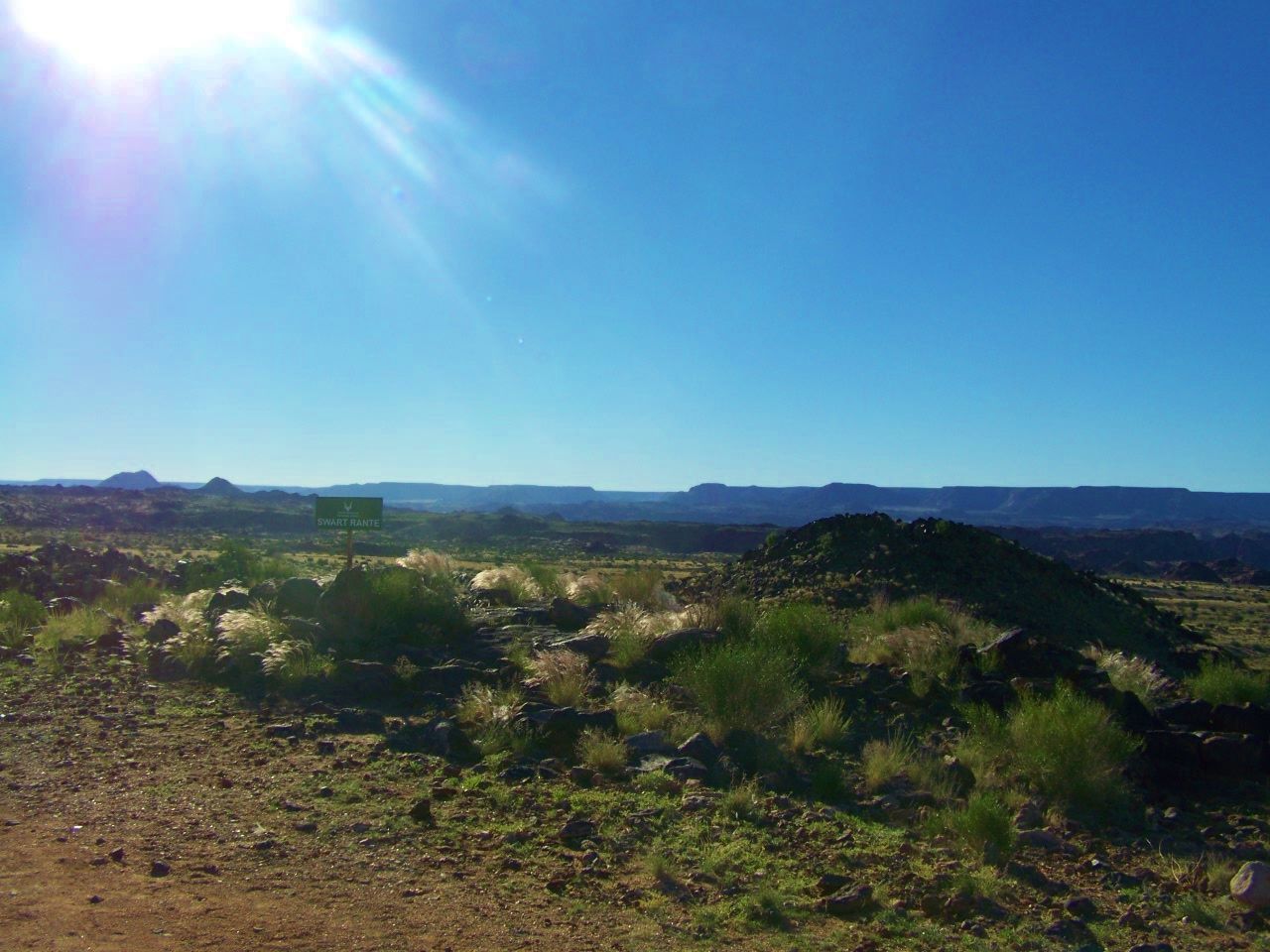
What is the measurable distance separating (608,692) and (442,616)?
5.20 m

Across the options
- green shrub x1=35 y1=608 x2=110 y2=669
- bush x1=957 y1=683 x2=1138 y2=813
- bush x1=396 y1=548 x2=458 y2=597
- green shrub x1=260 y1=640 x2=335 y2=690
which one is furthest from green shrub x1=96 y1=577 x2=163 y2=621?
bush x1=957 y1=683 x2=1138 y2=813

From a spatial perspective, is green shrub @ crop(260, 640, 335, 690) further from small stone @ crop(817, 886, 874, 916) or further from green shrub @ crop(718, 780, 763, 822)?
small stone @ crop(817, 886, 874, 916)

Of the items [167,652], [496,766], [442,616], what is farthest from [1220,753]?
[167,652]

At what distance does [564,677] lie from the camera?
1352cm

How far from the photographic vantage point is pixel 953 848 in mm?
8539

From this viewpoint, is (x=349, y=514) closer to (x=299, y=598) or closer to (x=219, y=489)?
(x=299, y=598)

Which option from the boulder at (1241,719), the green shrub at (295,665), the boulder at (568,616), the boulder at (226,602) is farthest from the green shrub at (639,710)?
the boulder at (226,602)

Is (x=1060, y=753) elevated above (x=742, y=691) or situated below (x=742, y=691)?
below

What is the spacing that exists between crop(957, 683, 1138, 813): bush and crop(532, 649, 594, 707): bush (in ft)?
15.0

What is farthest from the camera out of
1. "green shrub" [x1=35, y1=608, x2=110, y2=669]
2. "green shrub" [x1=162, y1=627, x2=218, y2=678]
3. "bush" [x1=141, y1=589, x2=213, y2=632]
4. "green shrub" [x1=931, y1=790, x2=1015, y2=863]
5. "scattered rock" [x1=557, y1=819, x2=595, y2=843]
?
"bush" [x1=141, y1=589, x2=213, y2=632]

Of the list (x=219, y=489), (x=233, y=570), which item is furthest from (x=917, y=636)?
(x=219, y=489)

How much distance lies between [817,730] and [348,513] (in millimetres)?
11566

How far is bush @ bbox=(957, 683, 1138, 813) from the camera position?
9828 millimetres

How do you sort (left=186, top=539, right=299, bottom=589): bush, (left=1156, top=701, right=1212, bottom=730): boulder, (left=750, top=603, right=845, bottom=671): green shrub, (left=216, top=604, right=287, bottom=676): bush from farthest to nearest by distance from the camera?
(left=186, top=539, right=299, bottom=589): bush
(left=216, top=604, right=287, bottom=676): bush
(left=750, top=603, right=845, bottom=671): green shrub
(left=1156, top=701, right=1212, bottom=730): boulder
